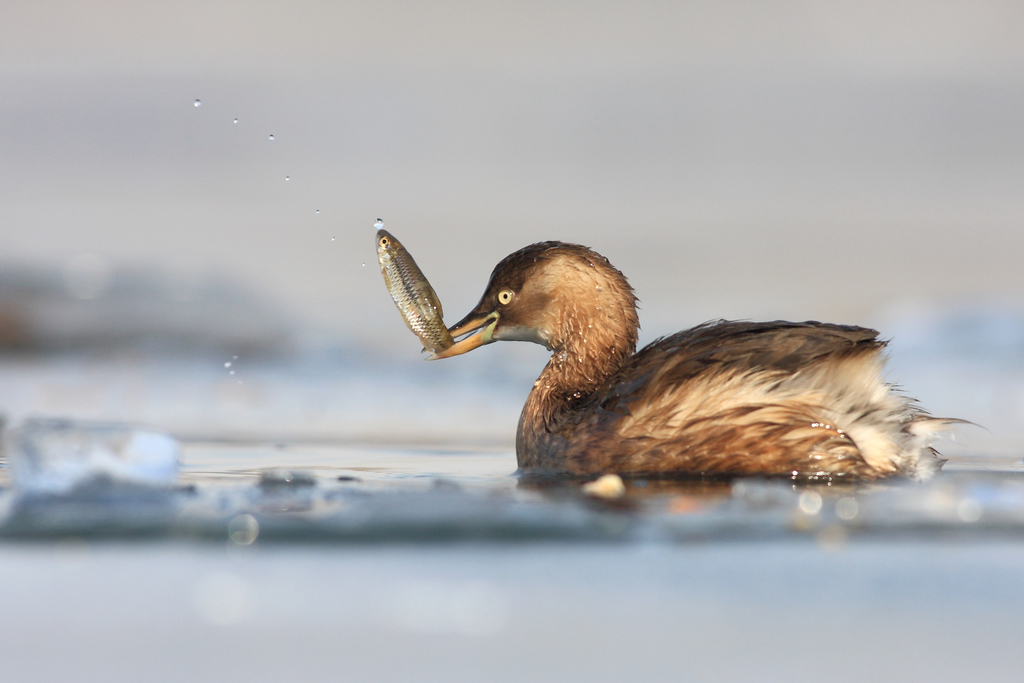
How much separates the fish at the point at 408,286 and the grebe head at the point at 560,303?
0.64 feet

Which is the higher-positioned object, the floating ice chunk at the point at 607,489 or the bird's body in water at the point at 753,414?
the bird's body in water at the point at 753,414

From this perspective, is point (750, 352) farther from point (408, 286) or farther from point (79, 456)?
point (79, 456)

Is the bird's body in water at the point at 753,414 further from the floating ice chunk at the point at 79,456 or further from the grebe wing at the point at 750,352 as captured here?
the floating ice chunk at the point at 79,456

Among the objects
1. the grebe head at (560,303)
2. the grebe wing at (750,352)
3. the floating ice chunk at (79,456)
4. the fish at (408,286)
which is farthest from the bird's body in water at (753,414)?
the floating ice chunk at (79,456)

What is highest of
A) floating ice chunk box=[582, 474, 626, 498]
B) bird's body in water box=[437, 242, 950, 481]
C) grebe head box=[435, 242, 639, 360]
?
grebe head box=[435, 242, 639, 360]

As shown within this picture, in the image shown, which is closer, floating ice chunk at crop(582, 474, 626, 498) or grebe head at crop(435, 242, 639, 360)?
floating ice chunk at crop(582, 474, 626, 498)

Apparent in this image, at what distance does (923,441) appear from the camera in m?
5.20

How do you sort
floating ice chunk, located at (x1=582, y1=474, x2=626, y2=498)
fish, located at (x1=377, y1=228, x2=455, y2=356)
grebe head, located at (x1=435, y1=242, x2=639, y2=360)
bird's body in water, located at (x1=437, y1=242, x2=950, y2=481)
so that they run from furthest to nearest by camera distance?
1. grebe head, located at (x1=435, y1=242, x2=639, y2=360)
2. fish, located at (x1=377, y1=228, x2=455, y2=356)
3. bird's body in water, located at (x1=437, y1=242, x2=950, y2=481)
4. floating ice chunk, located at (x1=582, y1=474, x2=626, y2=498)

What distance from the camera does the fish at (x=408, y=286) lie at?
5.78 meters

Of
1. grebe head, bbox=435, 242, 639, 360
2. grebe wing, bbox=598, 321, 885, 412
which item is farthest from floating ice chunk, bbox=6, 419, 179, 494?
grebe wing, bbox=598, 321, 885, 412

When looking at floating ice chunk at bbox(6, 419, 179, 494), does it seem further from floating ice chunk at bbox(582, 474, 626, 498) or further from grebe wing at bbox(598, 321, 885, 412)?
grebe wing at bbox(598, 321, 885, 412)

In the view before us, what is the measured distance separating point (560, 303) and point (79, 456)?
2568mm

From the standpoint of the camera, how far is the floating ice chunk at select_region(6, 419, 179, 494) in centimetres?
431

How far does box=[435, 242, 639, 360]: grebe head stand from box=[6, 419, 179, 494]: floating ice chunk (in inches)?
72.0
